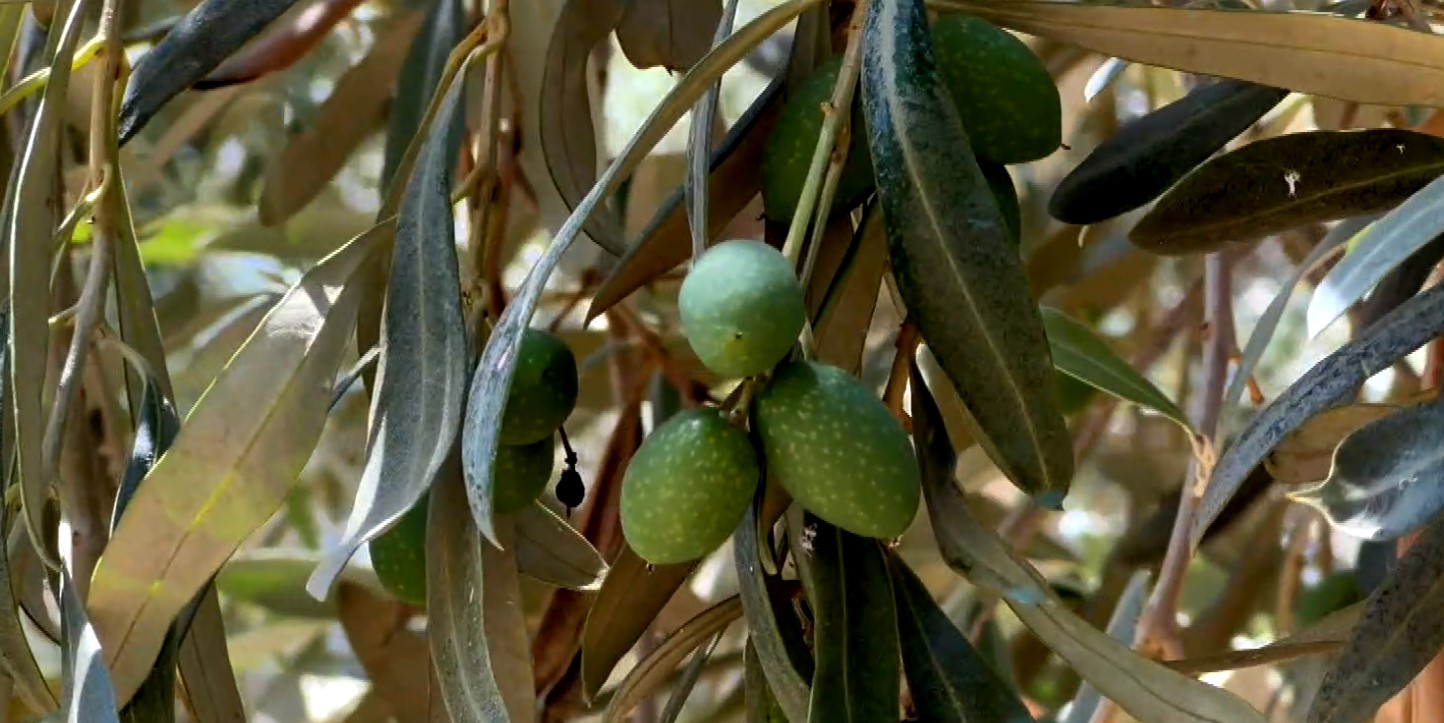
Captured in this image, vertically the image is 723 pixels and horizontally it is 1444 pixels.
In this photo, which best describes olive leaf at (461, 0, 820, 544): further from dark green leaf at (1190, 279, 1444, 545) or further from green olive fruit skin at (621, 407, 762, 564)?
dark green leaf at (1190, 279, 1444, 545)

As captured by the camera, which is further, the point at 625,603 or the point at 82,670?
the point at 625,603

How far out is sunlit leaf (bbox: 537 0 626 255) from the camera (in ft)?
2.67

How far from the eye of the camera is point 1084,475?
6.40 feet

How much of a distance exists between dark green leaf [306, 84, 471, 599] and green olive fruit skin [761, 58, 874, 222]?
0.40 feet

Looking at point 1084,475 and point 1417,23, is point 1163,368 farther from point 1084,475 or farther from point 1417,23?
point 1417,23

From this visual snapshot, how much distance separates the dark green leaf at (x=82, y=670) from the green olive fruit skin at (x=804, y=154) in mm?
279

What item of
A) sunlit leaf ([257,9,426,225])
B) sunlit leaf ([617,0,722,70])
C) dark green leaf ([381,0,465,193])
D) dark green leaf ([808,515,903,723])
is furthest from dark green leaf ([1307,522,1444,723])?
sunlit leaf ([257,9,426,225])

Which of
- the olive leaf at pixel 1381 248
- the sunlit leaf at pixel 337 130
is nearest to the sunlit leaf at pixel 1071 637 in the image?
the olive leaf at pixel 1381 248

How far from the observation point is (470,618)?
1.83 ft

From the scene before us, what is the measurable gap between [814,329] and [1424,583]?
0.23m

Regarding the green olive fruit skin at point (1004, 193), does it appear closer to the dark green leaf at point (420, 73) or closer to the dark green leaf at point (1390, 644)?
the dark green leaf at point (1390, 644)

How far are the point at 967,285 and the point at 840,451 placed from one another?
66 mm

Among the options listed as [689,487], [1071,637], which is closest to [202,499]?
[689,487]

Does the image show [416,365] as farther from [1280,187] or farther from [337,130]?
[337,130]
